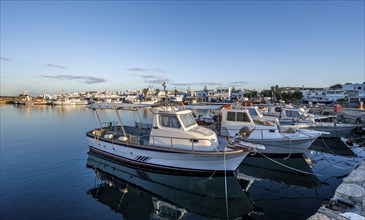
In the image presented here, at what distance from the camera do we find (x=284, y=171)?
13.1 m

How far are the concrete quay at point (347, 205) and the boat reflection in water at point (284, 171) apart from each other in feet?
8.41

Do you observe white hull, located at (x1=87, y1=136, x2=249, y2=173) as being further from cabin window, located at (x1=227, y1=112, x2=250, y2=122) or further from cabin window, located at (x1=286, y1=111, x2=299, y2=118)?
cabin window, located at (x1=286, y1=111, x2=299, y2=118)

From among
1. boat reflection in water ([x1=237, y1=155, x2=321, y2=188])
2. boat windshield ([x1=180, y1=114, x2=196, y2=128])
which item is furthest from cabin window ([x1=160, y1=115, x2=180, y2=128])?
boat reflection in water ([x1=237, y1=155, x2=321, y2=188])

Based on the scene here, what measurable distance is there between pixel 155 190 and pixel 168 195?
90 centimetres

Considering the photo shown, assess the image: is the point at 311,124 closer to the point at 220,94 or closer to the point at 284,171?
the point at 284,171

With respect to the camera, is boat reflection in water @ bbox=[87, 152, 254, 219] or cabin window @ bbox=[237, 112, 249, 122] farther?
cabin window @ bbox=[237, 112, 249, 122]

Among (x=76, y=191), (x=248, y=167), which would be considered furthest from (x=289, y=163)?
(x=76, y=191)

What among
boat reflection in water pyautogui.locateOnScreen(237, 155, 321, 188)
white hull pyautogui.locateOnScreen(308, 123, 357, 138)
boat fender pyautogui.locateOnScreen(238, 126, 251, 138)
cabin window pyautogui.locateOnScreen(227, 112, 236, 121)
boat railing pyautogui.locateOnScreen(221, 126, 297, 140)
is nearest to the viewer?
boat reflection in water pyautogui.locateOnScreen(237, 155, 321, 188)

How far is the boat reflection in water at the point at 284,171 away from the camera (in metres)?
11.5

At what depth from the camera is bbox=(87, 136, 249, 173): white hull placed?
36.3ft

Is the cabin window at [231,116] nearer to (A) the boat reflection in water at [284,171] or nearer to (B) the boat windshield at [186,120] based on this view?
(A) the boat reflection in water at [284,171]

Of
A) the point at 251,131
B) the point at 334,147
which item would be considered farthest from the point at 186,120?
the point at 334,147

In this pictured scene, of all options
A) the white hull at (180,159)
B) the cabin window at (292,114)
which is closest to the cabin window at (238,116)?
the white hull at (180,159)

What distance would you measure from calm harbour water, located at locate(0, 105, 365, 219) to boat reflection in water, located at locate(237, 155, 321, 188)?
0.05 metres
